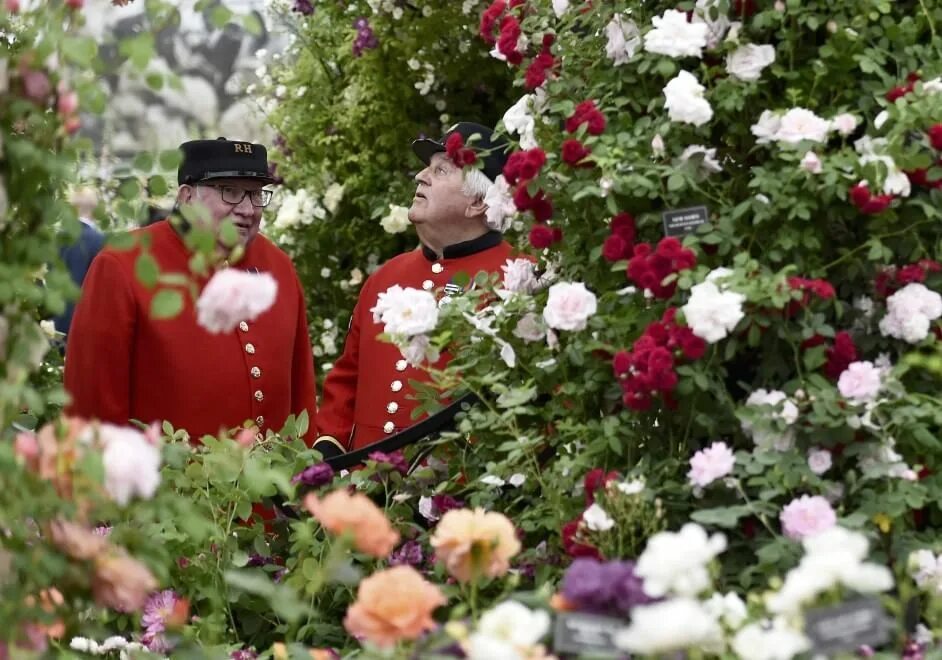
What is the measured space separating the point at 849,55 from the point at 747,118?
195 millimetres

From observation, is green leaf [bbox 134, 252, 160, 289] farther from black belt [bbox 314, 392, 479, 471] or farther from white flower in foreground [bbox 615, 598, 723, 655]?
black belt [bbox 314, 392, 479, 471]

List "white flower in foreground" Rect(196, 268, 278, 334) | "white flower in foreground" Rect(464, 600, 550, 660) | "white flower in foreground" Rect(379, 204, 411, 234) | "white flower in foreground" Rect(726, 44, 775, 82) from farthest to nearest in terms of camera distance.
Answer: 1. "white flower in foreground" Rect(379, 204, 411, 234)
2. "white flower in foreground" Rect(726, 44, 775, 82)
3. "white flower in foreground" Rect(196, 268, 278, 334)
4. "white flower in foreground" Rect(464, 600, 550, 660)

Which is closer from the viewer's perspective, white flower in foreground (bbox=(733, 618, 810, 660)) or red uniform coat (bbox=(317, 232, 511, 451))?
white flower in foreground (bbox=(733, 618, 810, 660))

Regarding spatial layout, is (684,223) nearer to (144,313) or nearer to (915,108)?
(915,108)

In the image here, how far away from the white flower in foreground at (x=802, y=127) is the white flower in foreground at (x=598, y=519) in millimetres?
648

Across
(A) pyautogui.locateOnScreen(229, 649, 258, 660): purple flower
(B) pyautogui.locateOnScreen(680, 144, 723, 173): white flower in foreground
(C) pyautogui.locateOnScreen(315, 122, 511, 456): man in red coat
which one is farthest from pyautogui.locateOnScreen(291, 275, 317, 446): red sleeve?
(B) pyautogui.locateOnScreen(680, 144, 723, 173): white flower in foreground

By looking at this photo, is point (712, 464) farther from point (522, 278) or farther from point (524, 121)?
point (524, 121)

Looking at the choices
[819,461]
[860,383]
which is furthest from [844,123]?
[819,461]

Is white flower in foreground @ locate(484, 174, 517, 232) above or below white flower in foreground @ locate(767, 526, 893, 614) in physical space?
above

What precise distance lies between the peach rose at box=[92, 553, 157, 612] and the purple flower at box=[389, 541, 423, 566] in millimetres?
947

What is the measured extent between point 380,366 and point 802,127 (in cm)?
146

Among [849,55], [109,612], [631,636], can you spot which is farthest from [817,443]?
[109,612]

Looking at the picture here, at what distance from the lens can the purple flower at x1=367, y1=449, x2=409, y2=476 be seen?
2.81 m

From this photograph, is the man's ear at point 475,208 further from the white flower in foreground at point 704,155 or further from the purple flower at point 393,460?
the white flower in foreground at point 704,155
